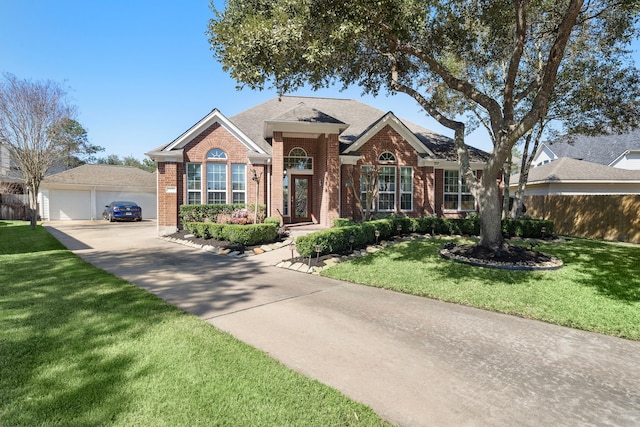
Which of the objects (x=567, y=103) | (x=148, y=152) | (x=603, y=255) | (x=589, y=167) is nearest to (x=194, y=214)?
(x=148, y=152)

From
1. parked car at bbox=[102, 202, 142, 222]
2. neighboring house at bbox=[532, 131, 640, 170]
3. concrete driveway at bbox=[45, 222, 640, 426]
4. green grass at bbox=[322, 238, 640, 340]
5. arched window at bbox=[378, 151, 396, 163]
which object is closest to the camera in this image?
concrete driveway at bbox=[45, 222, 640, 426]

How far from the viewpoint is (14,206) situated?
26.5 metres

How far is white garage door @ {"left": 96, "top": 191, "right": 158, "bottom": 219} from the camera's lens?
26575mm

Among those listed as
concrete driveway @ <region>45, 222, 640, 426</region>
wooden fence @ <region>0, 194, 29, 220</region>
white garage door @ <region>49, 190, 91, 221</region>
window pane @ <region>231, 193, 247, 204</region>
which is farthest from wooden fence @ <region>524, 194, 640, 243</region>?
wooden fence @ <region>0, 194, 29, 220</region>

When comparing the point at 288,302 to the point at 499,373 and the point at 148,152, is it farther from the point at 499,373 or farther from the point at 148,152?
the point at 148,152

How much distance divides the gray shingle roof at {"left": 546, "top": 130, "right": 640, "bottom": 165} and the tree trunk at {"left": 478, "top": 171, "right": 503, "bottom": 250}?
23.7 m

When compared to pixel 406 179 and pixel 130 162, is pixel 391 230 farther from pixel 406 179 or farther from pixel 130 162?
pixel 130 162

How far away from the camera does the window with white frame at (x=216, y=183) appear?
→ 16422 millimetres

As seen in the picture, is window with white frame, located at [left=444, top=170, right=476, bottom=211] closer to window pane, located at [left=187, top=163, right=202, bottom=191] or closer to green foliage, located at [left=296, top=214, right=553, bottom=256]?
green foliage, located at [left=296, top=214, right=553, bottom=256]

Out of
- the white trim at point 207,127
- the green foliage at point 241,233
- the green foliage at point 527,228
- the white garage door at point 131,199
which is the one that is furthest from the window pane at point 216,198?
the white garage door at point 131,199

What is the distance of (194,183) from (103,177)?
1667cm

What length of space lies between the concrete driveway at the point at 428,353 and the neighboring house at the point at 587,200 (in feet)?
45.6

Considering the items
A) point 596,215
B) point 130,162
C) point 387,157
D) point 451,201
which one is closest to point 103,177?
point 387,157

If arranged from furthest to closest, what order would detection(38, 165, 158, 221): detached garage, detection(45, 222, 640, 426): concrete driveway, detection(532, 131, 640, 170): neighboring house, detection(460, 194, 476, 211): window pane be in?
detection(532, 131, 640, 170): neighboring house
detection(38, 165, 158, 221): detached garage
detection(460, 194, 476, 211): window pane
detection(45, 222, 640, 426): concrete driveway
